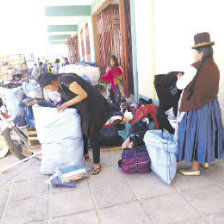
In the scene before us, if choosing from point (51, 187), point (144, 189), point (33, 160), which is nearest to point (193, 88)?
point (144, 189)

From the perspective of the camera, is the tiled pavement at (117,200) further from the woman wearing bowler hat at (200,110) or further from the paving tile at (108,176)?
the woman wearing bowler hat at (200,110)

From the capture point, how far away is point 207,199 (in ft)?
7.04

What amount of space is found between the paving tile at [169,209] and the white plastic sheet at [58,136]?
42.8 inches

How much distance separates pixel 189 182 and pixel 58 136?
63.1 inches

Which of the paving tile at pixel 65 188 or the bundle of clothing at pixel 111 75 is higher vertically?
the bundle of clothing at pixel 111 75

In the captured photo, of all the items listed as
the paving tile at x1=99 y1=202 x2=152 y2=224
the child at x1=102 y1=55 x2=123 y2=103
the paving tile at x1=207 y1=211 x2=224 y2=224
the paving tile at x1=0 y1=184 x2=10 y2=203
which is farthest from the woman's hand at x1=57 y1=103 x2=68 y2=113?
the child at x1=102 y1=55 x2=123 y2=103

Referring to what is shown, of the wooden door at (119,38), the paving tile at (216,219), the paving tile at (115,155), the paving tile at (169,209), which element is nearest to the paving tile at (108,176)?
the paving tile at (115,155)

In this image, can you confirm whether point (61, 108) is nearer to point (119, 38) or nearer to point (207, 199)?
point (207, 199)

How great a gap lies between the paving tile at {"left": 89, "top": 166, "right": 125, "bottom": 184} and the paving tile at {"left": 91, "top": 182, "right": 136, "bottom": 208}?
0.32 feet

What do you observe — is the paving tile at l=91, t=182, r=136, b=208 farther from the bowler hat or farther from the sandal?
the bowler hat

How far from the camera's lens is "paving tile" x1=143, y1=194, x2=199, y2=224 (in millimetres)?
1920

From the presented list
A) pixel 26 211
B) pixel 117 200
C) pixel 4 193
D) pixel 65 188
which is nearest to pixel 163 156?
pixel 117 200

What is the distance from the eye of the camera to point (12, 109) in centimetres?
486

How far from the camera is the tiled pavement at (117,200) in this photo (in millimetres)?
1972
